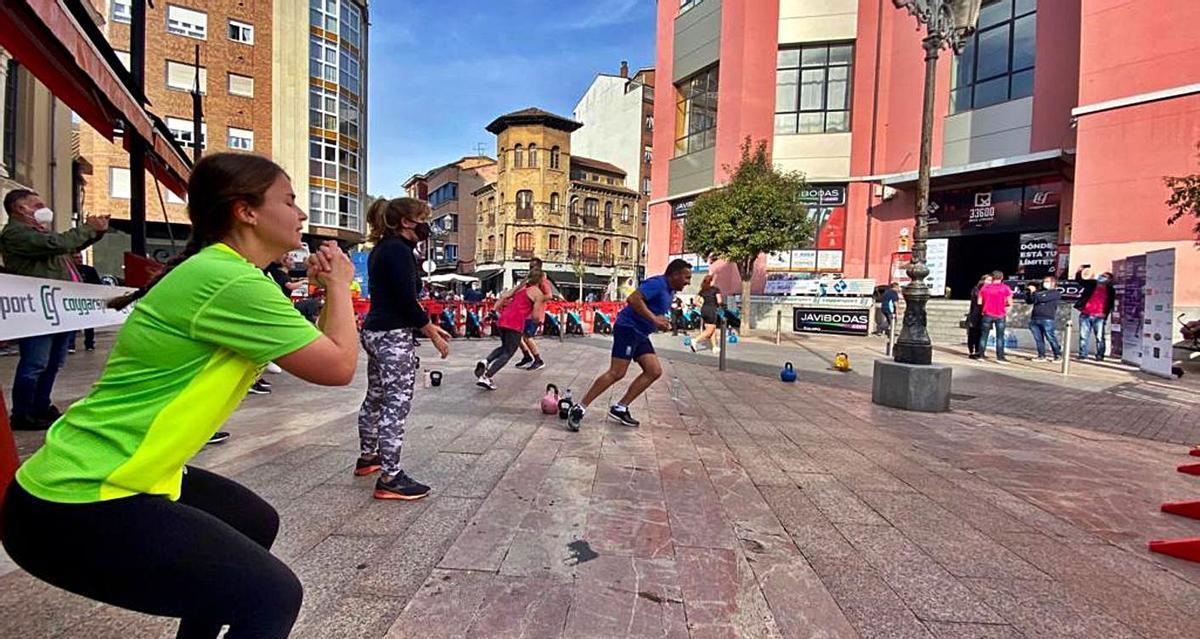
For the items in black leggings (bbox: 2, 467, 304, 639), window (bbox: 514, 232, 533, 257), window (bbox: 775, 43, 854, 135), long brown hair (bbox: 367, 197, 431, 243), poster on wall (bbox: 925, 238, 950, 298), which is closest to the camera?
black leggings (bbox: 2, 467, 304, 639)

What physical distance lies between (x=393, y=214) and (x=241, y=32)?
39.3 meters

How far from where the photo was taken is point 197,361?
1.32 metres

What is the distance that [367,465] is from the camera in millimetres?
3900

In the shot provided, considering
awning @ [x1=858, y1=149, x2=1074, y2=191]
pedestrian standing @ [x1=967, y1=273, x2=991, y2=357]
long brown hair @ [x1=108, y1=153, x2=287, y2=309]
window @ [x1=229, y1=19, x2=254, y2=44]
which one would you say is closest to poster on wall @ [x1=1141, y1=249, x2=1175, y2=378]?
pedestrian standing @ [x1=967, y1=273, x2=991, y2=357]

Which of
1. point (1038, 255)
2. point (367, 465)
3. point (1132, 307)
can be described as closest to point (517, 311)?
point (367, 465)

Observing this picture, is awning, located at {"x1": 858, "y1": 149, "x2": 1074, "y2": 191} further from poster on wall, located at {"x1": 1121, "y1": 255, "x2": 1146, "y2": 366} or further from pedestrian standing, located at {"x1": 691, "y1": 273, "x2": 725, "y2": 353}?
pedestrian standing, located at {"x1": 691, "y1": 273, "x2": 725, "y2": 353}

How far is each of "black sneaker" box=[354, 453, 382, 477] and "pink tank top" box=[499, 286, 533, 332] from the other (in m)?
4.16

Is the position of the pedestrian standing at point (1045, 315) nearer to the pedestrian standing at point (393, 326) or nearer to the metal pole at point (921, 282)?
the metal pole at point (921, 282)

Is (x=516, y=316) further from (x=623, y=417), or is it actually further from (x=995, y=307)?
(x=995, y=307)

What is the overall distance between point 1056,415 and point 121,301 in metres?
9.01

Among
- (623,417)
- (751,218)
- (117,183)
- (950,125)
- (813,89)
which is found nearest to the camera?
(623,417)

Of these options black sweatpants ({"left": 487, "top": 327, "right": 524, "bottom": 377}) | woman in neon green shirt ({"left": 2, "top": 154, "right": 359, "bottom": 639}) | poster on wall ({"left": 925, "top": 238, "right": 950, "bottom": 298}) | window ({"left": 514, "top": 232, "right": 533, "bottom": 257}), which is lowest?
black sweatpants ({"left": 487, "top": 327, "right": 524, "bottom": 377})

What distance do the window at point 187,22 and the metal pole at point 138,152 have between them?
3155 cm

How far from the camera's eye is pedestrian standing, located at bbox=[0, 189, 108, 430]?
4672 millimetres
